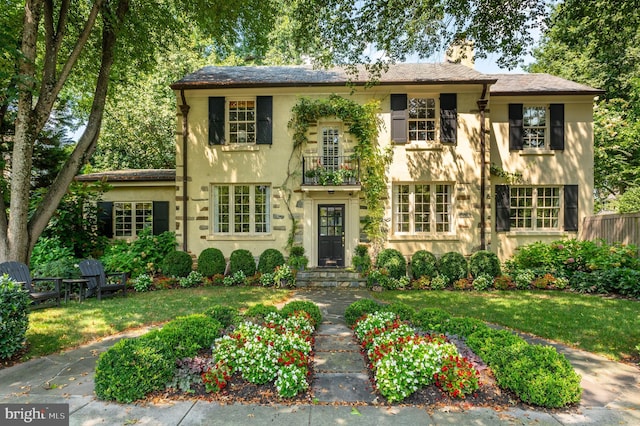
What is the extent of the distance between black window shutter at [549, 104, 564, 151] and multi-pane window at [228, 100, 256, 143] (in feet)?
34.6

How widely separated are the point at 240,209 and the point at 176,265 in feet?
9.06

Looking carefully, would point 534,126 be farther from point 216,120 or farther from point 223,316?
point 223,316

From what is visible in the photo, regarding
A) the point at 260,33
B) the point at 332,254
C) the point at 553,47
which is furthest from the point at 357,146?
the point at 553,47

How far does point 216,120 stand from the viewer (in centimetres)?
1131

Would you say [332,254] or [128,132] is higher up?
[128,132]

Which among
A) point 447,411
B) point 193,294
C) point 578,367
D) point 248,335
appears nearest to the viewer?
point 447,411

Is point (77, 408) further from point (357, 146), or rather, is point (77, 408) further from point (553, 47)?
point (553, 47)

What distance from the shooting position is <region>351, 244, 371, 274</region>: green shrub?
10.2m

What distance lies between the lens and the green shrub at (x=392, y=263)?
9875mm

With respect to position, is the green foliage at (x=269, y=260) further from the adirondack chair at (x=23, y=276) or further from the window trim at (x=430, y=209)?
the adirondack chair at (x=23, y=276)

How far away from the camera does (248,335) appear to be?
4.08 metres

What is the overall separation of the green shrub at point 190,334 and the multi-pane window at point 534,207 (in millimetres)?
11200

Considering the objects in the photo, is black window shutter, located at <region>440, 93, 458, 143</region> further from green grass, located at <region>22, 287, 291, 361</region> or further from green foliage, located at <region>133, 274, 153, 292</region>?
green foliage, located at <region>133, 274, 153, 292</region>

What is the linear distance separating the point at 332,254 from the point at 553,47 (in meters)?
17.5
